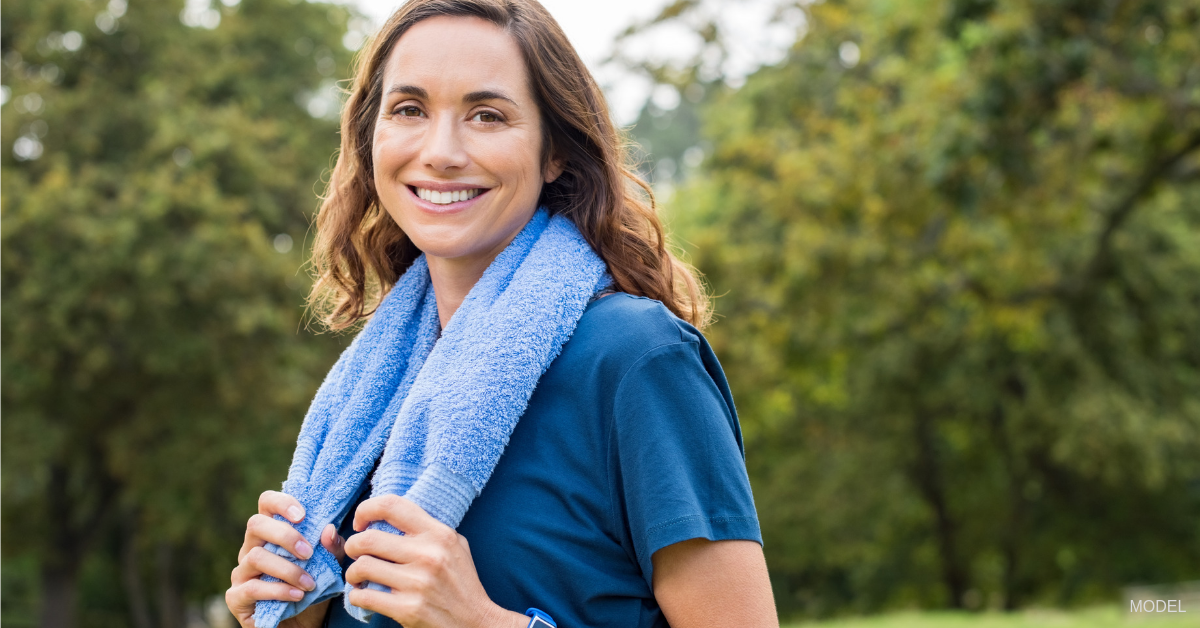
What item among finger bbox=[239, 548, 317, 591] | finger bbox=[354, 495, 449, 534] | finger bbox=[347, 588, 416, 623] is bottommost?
finger bbox=[239, 548, 317, 591]

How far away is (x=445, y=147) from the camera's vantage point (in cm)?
184

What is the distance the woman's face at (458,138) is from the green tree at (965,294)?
601cm

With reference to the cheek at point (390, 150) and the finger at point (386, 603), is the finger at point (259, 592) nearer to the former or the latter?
the finger at point (386, 603)

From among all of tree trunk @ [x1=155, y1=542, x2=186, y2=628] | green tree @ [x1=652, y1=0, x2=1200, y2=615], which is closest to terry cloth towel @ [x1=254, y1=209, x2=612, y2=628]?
green tree @ [x1=652, y1=0, x2=1200, y2=615]

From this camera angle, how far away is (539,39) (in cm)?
188

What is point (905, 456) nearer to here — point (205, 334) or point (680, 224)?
point (680, 224)

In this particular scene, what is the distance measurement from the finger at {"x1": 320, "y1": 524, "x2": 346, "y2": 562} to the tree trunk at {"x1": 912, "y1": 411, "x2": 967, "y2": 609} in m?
18.4

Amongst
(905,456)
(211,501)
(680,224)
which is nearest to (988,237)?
(905,456)

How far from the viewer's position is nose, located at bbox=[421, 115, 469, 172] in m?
1.84

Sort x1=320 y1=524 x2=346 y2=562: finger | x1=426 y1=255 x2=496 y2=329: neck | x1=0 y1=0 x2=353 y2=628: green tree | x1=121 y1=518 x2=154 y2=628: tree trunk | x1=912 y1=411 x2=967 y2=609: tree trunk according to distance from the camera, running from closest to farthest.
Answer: x1=320 y1=524 x2=346 y2=562: finger, x1=426 y1=255 x2=496 y2=329: neck, x1=0 y1=0 x2=353 y2=628: green tree, x1=912 y1=411 x2=967 y2=609: tree trunk, x1=121 y1=518 x2=154 y2=628: tree trunk

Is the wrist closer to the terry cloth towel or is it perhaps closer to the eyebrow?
the terry cloth towel

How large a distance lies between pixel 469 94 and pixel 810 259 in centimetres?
936

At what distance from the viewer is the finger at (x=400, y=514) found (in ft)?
5.06

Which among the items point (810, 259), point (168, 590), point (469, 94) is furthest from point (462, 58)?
point (168, 590)
